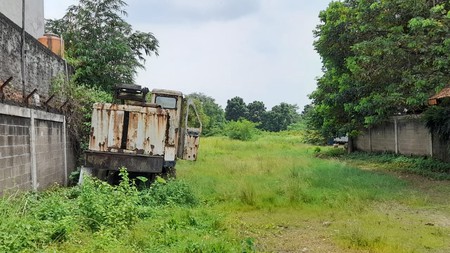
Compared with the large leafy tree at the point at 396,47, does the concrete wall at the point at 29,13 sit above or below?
above

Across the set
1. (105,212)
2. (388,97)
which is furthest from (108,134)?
(388,97)

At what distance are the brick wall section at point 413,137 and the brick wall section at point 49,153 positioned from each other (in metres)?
12.4

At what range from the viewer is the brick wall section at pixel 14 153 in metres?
5.60

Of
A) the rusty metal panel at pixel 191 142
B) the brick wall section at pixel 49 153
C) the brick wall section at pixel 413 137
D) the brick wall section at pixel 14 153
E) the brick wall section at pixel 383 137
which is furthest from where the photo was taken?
the brick wall section at pixel 383 137

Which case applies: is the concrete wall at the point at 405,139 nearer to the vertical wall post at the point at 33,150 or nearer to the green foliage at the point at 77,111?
the green foliage at the point at 77,111

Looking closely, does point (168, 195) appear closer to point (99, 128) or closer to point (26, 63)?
point (99, 128)

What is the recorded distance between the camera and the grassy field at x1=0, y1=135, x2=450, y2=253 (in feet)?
14.5

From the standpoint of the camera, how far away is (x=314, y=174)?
10789mm

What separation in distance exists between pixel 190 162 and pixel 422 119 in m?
8.70

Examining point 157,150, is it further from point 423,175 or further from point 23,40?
point 423,175

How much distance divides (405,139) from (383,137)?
2.06m

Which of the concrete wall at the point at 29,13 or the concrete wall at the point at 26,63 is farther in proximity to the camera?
the concrete wall at the point at 29,13

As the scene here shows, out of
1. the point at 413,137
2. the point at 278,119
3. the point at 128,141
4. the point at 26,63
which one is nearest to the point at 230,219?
the point at 128,141

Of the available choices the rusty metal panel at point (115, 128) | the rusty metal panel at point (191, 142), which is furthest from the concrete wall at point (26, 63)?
the rusty metal panel at point (191, 142)
